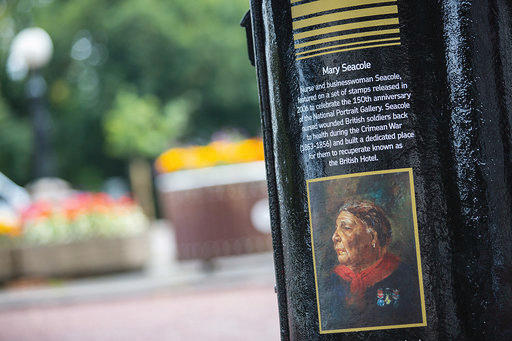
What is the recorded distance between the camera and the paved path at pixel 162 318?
5.45 meters

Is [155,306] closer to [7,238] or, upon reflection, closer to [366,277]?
[7,238]

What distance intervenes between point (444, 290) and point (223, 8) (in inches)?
1413

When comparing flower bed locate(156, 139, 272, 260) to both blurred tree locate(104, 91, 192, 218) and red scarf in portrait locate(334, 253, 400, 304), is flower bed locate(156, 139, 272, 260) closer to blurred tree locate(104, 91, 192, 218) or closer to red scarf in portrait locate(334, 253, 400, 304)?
red scarf in portrait locate(334, 253, 400, 304)

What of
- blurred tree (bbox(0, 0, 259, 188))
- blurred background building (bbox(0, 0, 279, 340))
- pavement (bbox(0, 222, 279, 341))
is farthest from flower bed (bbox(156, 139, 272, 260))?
blurred tree (bbox(0, 0, 259, 188))

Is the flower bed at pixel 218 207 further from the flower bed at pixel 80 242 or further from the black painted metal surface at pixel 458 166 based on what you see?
the black painted metal surface at pixel 458 166

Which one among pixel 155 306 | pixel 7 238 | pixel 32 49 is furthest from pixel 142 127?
pixel 155 306

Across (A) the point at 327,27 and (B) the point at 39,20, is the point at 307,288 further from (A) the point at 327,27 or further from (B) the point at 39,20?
(B) the point at 39,20

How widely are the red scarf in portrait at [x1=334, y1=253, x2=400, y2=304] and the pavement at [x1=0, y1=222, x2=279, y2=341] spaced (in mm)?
3210

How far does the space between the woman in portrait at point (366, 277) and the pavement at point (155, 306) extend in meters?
3.19

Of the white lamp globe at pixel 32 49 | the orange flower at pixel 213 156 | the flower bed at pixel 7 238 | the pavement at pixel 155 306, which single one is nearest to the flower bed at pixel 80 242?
the flower bed at pixel 7 238

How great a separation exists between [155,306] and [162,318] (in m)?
1.13

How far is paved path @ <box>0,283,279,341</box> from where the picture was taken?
5.45m

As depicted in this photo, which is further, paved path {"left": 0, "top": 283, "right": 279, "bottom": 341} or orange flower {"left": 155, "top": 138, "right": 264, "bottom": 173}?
orange flower {"left": 155, "top": 138, "right": 264, "bottom": 173}

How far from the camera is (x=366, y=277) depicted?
1.65 meters
